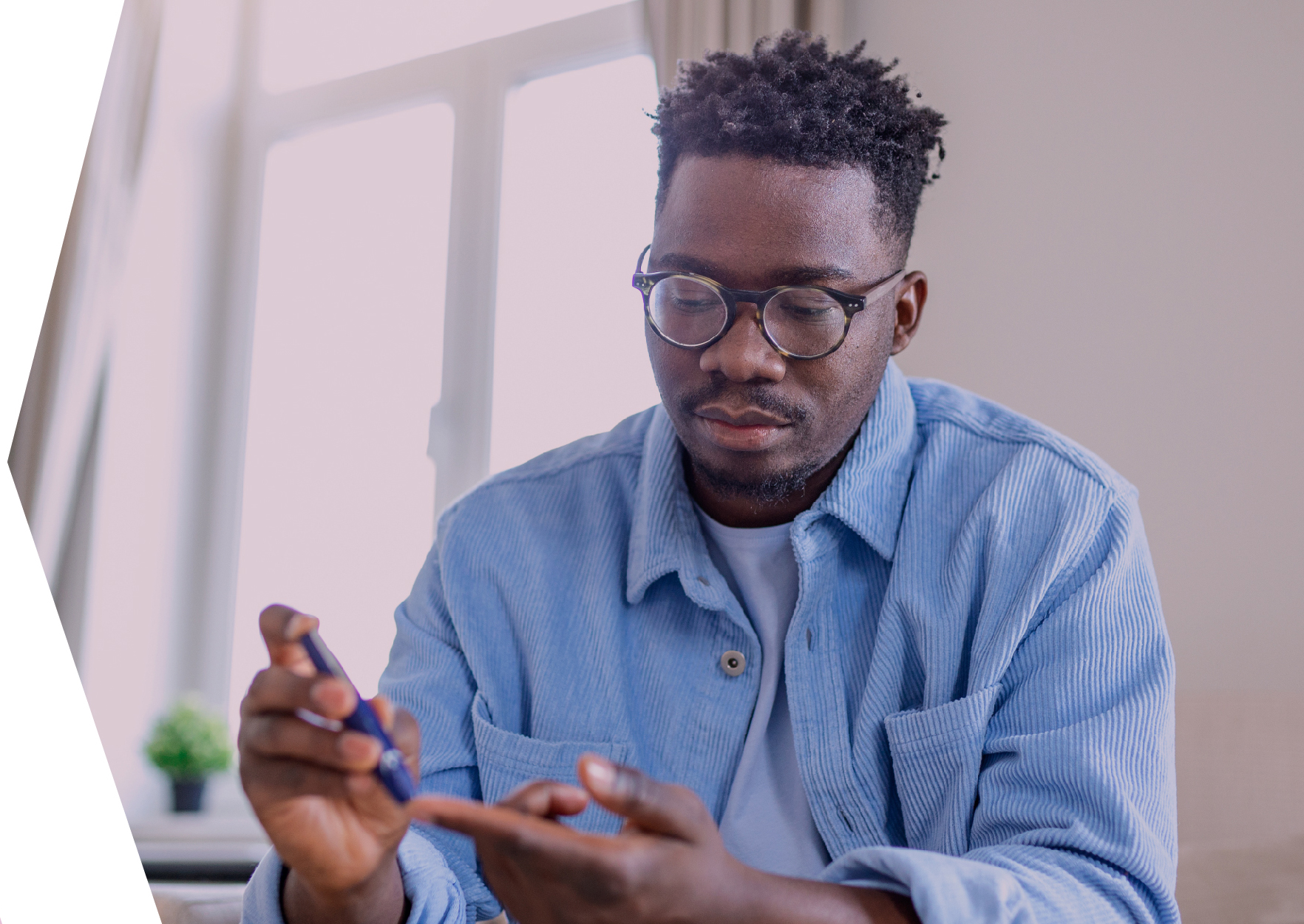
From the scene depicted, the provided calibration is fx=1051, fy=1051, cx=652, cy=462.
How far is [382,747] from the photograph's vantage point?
63cm

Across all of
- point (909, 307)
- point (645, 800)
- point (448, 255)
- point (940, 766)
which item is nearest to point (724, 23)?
point (448, 255)

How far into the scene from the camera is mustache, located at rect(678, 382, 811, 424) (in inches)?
41.9

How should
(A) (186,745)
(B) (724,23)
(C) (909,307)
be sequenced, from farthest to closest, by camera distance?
(A) (186,745) → (B) (724,23) → (C) (909,307)

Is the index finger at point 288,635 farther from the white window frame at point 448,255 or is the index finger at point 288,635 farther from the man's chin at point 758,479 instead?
the white window frame at point 448,255

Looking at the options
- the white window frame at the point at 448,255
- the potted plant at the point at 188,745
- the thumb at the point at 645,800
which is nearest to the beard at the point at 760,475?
the thumb at the point at 645,800

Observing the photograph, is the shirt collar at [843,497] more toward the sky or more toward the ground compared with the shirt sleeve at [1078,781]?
more toward the sky

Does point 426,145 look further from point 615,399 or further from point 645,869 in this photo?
point 645,869

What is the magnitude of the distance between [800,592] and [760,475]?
13cm

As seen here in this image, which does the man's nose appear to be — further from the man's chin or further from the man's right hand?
the man's right hand

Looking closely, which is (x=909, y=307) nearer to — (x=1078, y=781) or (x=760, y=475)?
(x=760, y=475)

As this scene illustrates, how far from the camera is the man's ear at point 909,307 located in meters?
1.23

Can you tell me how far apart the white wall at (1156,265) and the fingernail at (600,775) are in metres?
1.58

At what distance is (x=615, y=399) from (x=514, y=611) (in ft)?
5.25

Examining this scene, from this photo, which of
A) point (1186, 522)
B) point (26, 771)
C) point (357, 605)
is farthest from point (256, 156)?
point (1186, 522)
